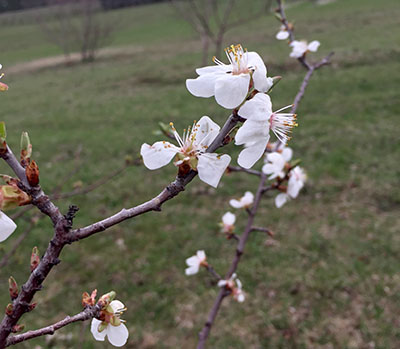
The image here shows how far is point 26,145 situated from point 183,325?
257 cm

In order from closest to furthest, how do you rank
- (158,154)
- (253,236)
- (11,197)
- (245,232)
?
1. (11,197)
2. (158,154)
3. (245,232)
4. (253,236)

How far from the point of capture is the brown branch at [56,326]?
0.56 m

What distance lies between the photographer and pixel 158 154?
62 centimetres

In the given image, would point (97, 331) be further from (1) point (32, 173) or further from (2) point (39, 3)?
(2) point (39, 3)

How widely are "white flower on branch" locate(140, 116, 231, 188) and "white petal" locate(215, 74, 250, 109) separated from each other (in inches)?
3.3

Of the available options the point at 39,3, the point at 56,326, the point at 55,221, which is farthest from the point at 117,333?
the point at 39,3

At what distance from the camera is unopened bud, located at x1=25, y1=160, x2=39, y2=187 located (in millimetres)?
507

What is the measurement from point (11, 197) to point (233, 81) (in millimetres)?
349

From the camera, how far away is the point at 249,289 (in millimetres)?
3061

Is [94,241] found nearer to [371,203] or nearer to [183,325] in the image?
[183,325]

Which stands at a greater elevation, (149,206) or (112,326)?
(149,206)

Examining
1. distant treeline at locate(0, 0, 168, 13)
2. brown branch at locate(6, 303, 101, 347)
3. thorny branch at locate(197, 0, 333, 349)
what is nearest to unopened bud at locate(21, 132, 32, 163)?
brown branch at locate(6, 303, 101, 347)

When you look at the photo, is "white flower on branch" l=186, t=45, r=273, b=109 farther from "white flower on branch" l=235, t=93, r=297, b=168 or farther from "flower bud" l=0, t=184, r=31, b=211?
"flower bud" l=0, t=184, r=31, b=211

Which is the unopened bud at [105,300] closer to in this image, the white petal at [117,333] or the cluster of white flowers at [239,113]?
the white petal at [117,333]
